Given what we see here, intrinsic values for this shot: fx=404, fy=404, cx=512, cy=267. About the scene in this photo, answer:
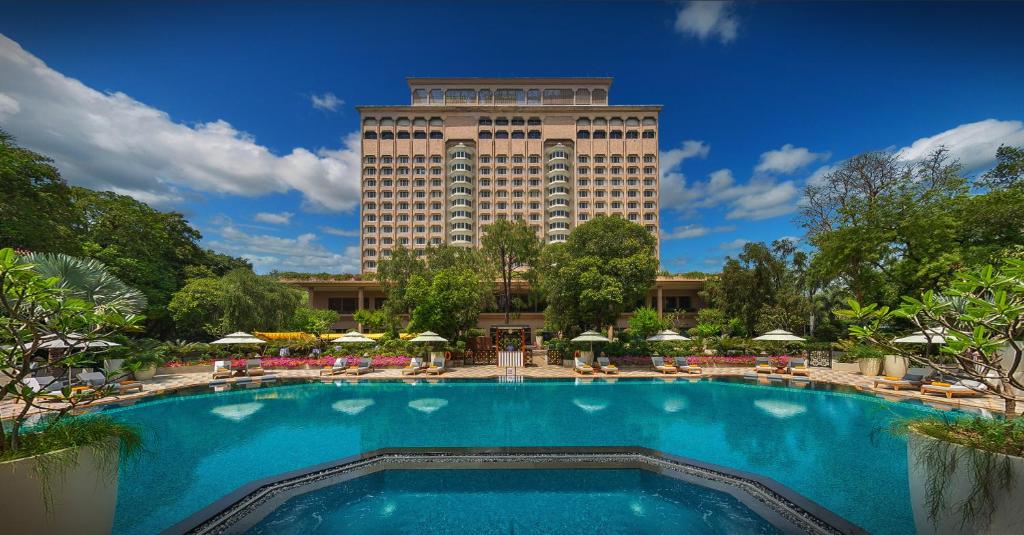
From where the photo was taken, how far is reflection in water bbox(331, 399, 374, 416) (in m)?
12.3

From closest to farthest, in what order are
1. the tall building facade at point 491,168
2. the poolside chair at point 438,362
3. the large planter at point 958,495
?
the large planter at point 958,495, the poolside chair at point 438,362, the tall building facade at point 491,168

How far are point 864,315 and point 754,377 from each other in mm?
14581

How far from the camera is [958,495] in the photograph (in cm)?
366

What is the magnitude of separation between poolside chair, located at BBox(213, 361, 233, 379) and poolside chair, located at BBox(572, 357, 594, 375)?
15.5 m

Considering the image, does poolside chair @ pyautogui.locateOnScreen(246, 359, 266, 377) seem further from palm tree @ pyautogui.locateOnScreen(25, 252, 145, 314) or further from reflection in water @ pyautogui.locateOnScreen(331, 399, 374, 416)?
reflection in water @ pyautogui.locateOnScreen(331, 399, 374, 416)

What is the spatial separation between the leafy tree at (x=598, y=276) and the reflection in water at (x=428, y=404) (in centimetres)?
911

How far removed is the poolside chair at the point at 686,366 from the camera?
1892 cm

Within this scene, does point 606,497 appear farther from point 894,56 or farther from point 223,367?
point 223,367

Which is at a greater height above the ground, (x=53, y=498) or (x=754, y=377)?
(x=53, y=498)

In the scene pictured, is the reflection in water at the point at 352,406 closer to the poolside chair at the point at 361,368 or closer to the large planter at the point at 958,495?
the poolside chair at the point at 361,368

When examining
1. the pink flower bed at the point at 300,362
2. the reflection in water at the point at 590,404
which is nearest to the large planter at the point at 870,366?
the reflection in water at the point at 590,404

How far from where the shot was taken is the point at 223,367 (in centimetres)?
1808

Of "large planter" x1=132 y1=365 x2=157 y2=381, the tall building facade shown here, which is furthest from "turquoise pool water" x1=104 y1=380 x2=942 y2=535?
the tall building facade

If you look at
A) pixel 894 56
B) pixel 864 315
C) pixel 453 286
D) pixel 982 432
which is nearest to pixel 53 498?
pixel 864 315
